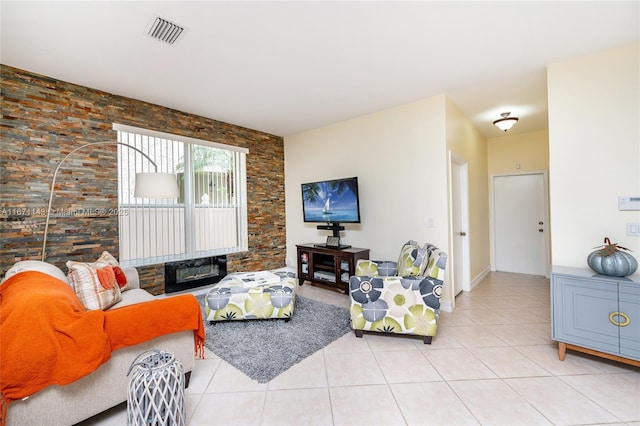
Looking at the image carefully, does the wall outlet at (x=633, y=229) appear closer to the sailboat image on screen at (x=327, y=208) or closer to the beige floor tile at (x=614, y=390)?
the beige floor tile at (x=614, y=390)

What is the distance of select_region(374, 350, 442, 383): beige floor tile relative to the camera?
6.38 feet

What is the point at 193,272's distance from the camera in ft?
12.9

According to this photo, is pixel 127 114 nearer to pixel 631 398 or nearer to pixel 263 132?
pixel 263 132

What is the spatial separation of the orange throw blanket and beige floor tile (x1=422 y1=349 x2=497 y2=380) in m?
2.02

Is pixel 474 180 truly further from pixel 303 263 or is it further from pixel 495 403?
pixel 495 403

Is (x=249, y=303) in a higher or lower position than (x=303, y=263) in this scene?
lower

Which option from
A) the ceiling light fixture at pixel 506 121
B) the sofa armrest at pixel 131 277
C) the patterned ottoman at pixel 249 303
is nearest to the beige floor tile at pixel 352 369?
the patterned ottoman at pixel 249 303

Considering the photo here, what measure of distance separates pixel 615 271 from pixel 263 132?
473cm

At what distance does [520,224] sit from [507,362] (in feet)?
12.2

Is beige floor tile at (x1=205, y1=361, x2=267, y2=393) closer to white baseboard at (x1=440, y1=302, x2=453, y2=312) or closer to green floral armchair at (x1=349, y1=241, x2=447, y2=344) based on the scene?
green floral armchair at (x1=349, y1=241, x2=447, y2=344)

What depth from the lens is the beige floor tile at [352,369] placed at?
193cm

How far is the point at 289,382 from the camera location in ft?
6.30

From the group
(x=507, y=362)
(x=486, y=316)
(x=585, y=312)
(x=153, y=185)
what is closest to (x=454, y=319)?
(x=486, y=316)

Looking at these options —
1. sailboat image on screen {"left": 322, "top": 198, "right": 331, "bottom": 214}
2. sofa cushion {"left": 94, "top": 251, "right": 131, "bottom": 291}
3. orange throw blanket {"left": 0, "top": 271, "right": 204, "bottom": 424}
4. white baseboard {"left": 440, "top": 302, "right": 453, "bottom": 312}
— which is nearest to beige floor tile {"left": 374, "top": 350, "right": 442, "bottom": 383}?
white baseboard {"left": 440, "top": 302, "right": 453, "bottom": 312}
